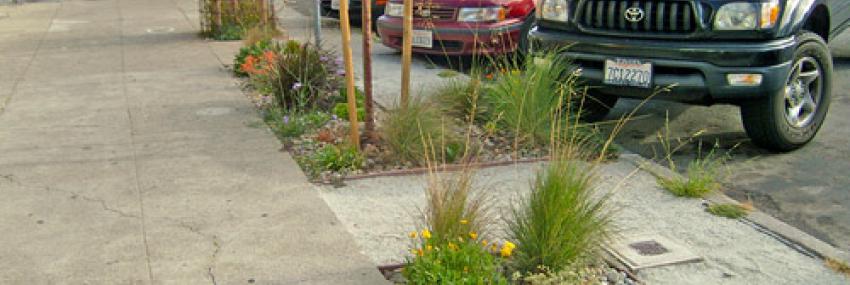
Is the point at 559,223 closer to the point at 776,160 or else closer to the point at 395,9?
the point at 776,160

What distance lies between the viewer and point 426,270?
155 inches

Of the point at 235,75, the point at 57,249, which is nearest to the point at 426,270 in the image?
the point at 57,249

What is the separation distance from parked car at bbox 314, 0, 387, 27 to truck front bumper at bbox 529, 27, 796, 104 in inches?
203

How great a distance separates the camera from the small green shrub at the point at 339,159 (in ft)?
19.7

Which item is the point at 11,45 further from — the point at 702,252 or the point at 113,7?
the point at 702,252

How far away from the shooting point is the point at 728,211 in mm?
5160

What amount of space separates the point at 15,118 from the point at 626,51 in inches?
185

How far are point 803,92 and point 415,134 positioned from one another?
110 inches

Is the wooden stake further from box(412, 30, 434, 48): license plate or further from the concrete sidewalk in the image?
box(412, 30, 434, 48): license plate

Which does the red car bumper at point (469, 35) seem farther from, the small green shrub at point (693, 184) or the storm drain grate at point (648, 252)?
the storm drain grate at point (648, 252)

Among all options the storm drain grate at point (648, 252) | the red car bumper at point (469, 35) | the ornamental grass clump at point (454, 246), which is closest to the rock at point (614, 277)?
the storm drain grate at point (648, 252)

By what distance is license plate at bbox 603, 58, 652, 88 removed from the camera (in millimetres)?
6402

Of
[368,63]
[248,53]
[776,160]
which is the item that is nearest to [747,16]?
[776,160]

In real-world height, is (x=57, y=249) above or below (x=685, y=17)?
below
